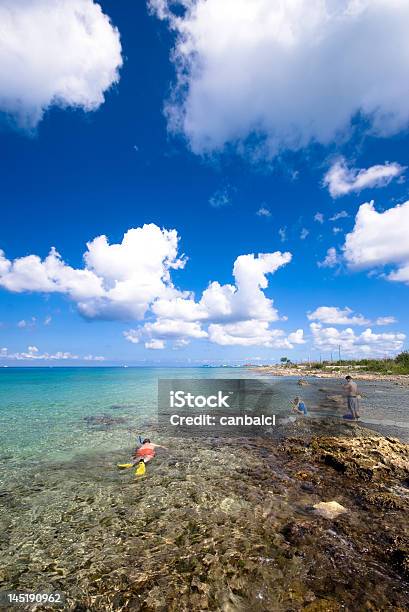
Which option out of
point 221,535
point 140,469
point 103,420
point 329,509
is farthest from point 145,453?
point 103,420

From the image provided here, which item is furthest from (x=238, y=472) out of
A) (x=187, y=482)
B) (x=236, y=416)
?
(x=236, y=416)

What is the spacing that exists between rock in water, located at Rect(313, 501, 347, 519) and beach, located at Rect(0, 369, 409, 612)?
0.13 ft

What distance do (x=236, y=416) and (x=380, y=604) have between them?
2536cm

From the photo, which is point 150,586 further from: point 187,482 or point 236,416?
point 236,416

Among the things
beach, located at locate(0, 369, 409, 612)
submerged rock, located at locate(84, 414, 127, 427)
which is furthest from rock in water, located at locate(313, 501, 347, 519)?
submerged rock, located at locate(84, 414, 127, 427)

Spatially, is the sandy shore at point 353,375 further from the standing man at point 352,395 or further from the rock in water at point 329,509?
the rock in water at point 329,509

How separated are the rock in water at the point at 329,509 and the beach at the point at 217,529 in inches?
1.5

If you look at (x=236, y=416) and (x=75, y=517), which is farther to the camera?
(x=236, y=416)

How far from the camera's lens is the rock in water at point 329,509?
10336 millimetres

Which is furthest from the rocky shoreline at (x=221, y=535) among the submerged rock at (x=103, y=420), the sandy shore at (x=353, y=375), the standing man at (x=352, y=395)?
the sandy shore at (x=353, y=375)

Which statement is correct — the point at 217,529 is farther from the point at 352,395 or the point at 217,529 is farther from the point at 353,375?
the point at 353,375

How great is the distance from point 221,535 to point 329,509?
396cm

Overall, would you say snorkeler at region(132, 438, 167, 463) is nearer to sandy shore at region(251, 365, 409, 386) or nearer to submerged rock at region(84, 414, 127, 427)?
submerged rock at region(84, 414, 127, 427)

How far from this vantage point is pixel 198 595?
23.2 ft
